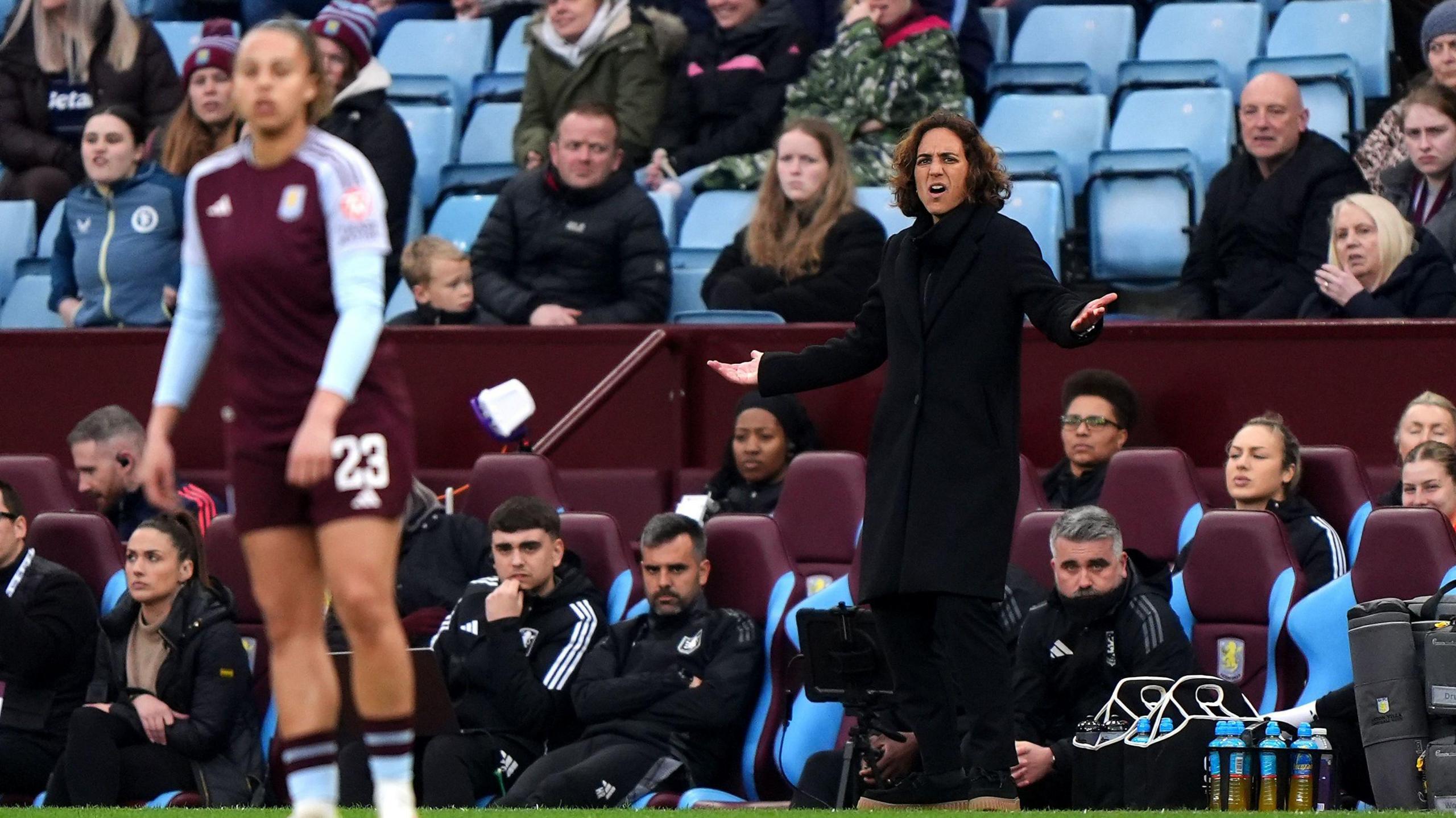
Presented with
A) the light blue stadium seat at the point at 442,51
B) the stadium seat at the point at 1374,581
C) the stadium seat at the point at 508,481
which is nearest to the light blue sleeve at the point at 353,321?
the stadium seat at the point at 1374,581

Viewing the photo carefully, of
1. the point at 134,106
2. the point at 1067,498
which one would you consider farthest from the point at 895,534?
the point at 134,106

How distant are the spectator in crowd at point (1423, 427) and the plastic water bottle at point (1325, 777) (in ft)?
4.91

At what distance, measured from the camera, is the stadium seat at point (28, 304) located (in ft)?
37.2

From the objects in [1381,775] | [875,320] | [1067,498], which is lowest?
[1381,775]

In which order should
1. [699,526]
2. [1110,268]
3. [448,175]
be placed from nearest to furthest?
1. [699,526]
2. [1110,268]
3. [448,175]

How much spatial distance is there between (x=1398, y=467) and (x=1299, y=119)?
170cm

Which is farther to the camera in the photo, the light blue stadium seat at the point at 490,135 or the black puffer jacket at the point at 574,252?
the light blue stadium seat at the point at 490,135

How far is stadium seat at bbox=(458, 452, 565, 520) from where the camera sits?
28.8 ft

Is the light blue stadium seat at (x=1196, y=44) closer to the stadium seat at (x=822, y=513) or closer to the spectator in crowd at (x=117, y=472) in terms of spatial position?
the stadium seat at (x=822, y=513)

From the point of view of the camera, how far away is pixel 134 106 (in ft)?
38.5

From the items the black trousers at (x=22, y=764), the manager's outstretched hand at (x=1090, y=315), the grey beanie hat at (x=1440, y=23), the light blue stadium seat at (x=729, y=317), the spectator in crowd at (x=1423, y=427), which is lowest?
the black trousers at (x=22, y=764)

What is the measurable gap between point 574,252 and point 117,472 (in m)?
2.20

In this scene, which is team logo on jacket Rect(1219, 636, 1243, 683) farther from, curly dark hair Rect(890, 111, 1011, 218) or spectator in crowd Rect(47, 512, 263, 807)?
spectator in crowd Rect(47, 512, 263, 807)

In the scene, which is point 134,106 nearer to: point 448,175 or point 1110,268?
point 448,175
